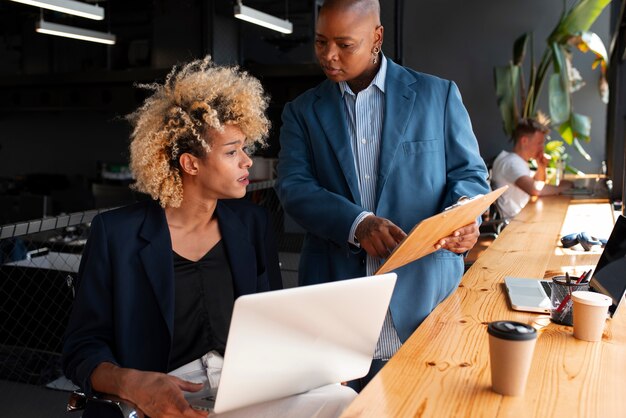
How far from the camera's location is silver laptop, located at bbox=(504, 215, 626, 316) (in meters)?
1.66

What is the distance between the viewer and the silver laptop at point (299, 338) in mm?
1177

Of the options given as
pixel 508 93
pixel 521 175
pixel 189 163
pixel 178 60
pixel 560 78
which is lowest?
pixel 521 175

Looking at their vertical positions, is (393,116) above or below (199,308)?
above

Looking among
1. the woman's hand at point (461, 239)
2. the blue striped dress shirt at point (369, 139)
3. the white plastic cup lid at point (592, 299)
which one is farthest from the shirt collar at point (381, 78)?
the white plastic cup lid at point (592, 299)

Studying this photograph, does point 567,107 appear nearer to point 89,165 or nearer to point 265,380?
point 265,380

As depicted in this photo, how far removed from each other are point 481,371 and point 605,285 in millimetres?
579

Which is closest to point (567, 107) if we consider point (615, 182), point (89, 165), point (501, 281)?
point (615, 182)

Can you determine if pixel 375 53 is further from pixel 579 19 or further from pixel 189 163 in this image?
pixel 579 19

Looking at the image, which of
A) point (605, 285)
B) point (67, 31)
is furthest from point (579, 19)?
point (605, 285)

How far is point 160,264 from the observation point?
5.86 feet

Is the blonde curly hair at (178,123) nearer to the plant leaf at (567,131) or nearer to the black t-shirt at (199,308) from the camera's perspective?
the black t-shirt at (199,308)

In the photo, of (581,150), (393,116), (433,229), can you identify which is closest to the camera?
(433,229)

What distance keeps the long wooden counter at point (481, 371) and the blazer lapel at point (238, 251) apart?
0.53 m

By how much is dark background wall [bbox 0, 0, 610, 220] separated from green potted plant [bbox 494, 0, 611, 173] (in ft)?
1.45
